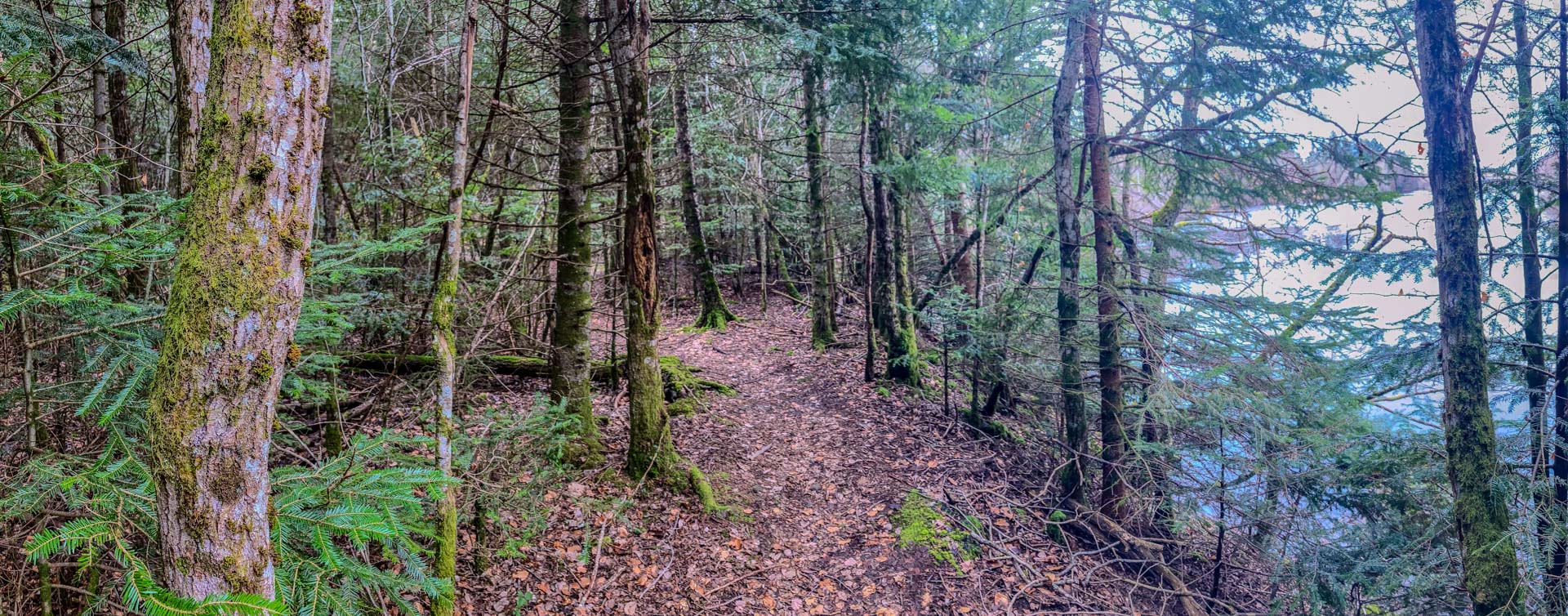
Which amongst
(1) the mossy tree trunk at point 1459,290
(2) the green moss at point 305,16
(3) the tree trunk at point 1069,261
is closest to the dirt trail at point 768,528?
(3) the tree trunk at point 1069,261

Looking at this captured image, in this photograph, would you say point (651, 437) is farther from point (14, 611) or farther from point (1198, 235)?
point (1198, 235)

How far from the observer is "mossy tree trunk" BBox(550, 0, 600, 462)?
20.6ft

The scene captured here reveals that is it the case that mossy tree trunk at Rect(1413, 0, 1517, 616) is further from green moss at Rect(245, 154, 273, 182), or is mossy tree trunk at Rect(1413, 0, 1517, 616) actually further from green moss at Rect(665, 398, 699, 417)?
green moss at Rect(245, 154, 273, 182)

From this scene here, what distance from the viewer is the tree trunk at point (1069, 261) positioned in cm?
705

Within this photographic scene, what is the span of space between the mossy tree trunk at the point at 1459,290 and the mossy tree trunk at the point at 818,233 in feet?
24.2

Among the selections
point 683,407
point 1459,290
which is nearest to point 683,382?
point 683,407

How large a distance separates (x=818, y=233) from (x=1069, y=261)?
5644mm

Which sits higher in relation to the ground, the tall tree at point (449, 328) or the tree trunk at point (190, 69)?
the tree trunk at point (190, 69)

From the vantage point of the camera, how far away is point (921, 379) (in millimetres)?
10930

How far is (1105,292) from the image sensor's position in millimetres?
6930

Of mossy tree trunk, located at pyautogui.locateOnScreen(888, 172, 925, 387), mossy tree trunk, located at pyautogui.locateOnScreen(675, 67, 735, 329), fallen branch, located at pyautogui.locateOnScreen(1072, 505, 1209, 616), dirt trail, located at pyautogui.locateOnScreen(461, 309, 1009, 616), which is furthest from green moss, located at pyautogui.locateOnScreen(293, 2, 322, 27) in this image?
mossy tree trunk, located at pyautogui.locateOnScreen(675, 67, 735, 329)

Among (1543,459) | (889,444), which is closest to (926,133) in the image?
(889,444)

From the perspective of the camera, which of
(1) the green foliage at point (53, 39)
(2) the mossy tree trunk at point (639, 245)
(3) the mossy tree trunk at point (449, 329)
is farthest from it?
(2) the mossy tree trunk at point (639, 245)

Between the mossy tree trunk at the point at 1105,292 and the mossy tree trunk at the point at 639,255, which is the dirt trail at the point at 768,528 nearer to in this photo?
the mossy tree trunk at the point at 639,255
